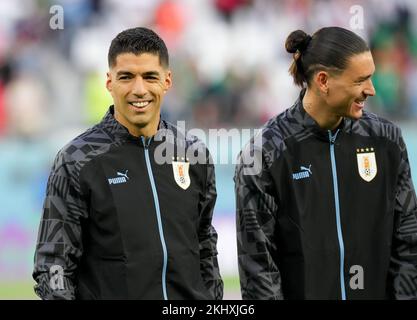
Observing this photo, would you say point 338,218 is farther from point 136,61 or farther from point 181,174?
point 136,61

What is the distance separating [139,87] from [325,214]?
94cm

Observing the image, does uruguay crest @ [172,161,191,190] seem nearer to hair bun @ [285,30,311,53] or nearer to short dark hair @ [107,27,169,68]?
short dark hair @ [107,27,169,68]

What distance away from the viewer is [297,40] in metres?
4.59

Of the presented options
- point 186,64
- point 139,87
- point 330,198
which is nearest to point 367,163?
point 330,198

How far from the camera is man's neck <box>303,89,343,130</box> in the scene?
14.8 ft

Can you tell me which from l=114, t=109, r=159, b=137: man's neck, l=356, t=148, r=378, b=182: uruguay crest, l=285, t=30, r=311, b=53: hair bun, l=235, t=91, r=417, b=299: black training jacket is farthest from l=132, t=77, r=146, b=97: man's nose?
l=356, t=148, r=378, b=182: uruguay crest

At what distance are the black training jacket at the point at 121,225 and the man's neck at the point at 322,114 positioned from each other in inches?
22.8

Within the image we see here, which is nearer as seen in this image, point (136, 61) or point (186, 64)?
point (136, 61)

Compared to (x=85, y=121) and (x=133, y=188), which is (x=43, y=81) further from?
(x=133, y=188)

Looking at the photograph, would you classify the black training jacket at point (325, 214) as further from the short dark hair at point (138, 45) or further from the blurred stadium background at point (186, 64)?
the blurred stadium background at point (186, 64)

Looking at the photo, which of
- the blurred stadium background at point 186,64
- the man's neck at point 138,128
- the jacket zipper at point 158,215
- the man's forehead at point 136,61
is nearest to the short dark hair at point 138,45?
the man's forehead at point 136,61

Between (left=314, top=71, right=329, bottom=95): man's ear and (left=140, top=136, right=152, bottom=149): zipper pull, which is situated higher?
(left=314, top=71, right=329, bottom=95): man's ear

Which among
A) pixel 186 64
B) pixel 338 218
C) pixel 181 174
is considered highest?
pixel 186 64

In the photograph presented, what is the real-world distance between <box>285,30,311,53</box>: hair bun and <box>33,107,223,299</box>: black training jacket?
689 millimetres
